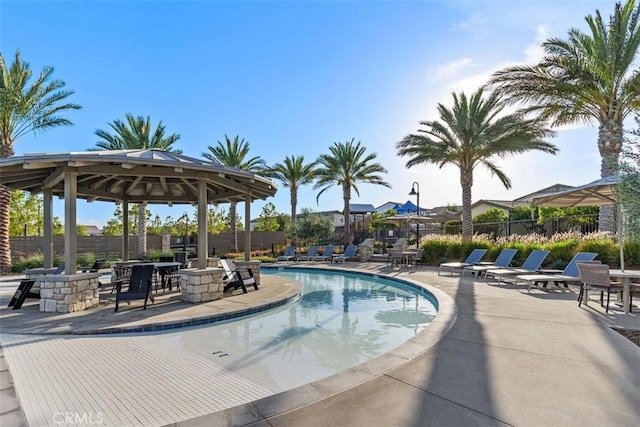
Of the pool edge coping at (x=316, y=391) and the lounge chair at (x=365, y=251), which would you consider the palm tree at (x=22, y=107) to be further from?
the pool edge coping at (x=316, y=391)

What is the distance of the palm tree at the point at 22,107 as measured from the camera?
1441cm

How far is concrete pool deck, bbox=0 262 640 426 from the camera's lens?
284 cm

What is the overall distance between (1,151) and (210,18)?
11.2 metres

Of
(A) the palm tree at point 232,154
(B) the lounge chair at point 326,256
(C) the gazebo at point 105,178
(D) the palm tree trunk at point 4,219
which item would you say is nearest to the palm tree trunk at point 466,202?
(B) the lounge chair at point 326,256

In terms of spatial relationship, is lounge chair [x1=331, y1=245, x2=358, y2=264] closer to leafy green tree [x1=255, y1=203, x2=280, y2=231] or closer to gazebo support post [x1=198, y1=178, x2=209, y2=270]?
gazebo support post [x1=198, y1=178, x2=209, y2=270]

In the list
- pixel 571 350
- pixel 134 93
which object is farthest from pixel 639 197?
pixel 134 93

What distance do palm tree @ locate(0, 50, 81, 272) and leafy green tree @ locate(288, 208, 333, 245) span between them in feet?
44.1

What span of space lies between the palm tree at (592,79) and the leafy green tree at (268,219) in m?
28.3

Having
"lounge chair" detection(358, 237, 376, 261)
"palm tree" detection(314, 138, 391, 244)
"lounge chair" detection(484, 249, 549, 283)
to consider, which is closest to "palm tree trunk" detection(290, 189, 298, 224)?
"palm tree" detection(314, 138, 391, 244)

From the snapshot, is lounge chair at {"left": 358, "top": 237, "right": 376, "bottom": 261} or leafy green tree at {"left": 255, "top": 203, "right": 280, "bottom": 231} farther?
leafy green tree at {"left": 255, "top": 203, "right": 280, "bottom": 231}

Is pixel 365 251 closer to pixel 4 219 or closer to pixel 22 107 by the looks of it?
pixel 4 219

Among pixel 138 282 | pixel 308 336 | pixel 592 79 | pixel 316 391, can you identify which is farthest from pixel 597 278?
pixel 138 282

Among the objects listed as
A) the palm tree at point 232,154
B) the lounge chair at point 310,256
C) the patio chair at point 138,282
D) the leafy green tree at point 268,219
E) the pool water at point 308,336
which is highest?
the palm tree at point 232,154

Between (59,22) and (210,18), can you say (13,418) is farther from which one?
(210,18)
